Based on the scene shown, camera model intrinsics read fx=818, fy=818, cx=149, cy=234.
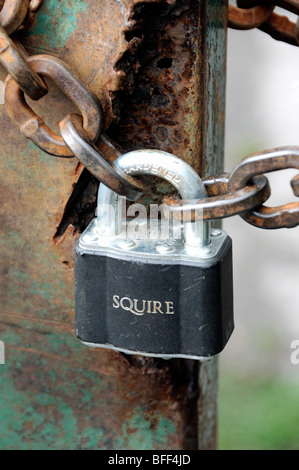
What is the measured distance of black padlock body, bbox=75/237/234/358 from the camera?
1.01m

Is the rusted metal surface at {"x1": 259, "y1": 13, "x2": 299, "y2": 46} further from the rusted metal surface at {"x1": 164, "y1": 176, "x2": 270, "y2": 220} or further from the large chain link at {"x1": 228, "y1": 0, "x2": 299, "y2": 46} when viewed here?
the rusted metal surface at {"x1": 164, "y1": 176, "x2": 270, "y2": 220}

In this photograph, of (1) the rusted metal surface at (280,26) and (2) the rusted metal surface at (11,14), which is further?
(1) the rusted metal surface at (280,26)

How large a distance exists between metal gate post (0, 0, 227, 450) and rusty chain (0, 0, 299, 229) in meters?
0.06

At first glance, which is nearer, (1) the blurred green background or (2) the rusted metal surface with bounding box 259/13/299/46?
(2) the rusted metal surface with bounding box 259/13/299/46

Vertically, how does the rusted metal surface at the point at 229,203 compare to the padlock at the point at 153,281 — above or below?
above

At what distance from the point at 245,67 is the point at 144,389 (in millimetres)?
3384

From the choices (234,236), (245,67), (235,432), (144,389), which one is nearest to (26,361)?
(144,389)

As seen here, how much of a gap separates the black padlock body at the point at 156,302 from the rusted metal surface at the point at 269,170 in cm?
9

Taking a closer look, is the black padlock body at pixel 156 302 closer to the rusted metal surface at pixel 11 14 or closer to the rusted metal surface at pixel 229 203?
the rusted metal surface at pixel 229 203

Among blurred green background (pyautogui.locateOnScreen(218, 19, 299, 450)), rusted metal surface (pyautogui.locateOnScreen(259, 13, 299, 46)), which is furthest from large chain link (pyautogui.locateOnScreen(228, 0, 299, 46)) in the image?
blurred green background (pyautogui.locateOnScreen(218, 19, 299, 450))

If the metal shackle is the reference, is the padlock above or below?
below

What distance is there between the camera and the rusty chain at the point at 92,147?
0.91m

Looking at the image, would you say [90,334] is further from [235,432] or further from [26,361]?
[235,432]

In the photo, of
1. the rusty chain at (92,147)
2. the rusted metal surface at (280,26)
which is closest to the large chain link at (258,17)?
the rusted metal surface at (280,26)
